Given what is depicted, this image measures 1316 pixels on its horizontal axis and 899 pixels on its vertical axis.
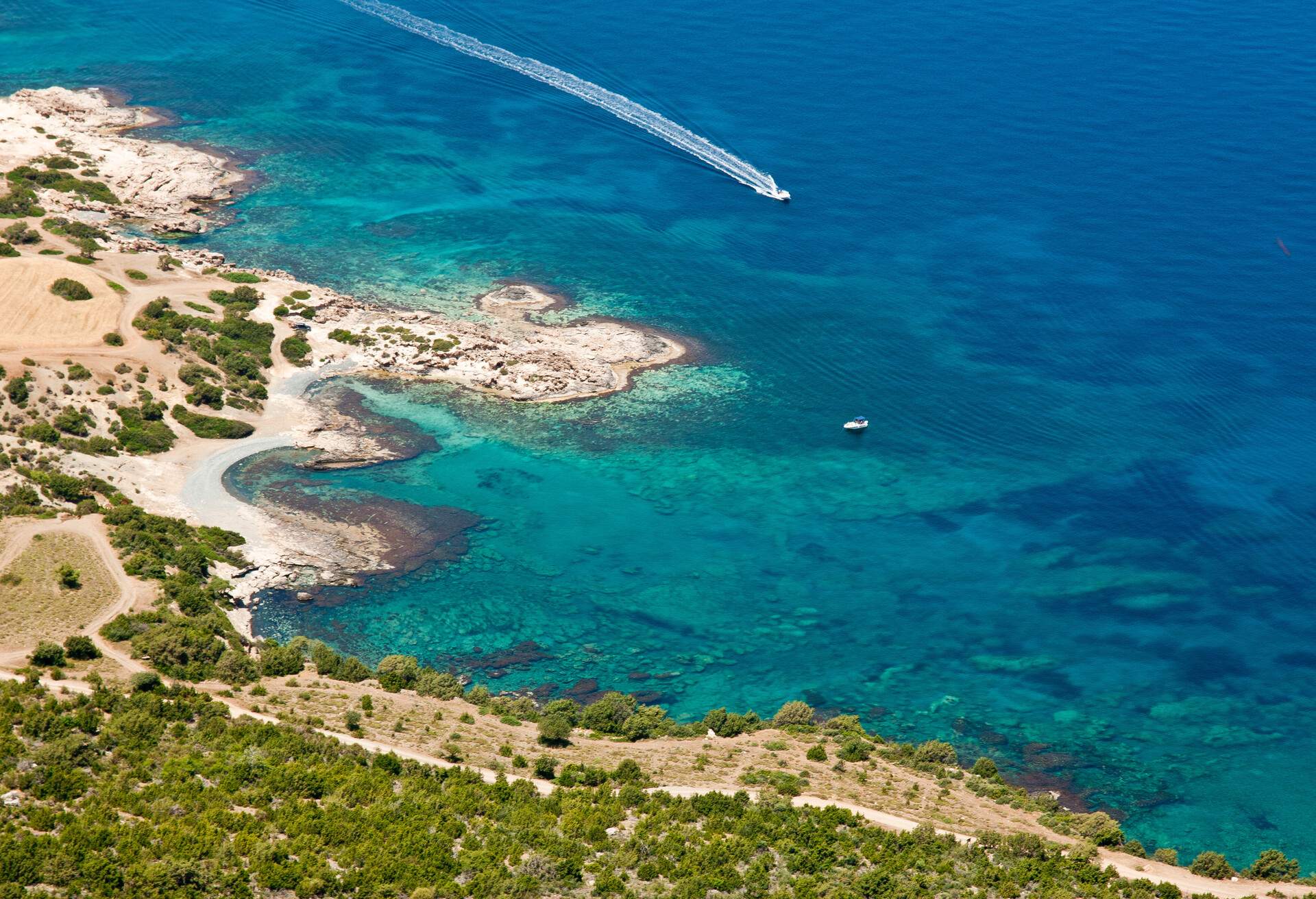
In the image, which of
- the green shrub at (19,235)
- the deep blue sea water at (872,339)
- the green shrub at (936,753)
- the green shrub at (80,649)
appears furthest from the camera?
the green shrub at (19,235)

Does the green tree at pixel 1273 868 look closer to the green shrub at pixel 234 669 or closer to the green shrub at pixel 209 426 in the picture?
the green shrub at pixel 234 669

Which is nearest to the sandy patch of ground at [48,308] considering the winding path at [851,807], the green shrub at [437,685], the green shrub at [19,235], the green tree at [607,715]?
the green shrub at [19,235]

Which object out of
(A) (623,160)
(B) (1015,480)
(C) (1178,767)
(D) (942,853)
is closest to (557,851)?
(D) (942,853)

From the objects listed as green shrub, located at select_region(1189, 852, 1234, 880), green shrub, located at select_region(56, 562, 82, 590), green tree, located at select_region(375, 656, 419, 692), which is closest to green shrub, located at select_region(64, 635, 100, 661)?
green shrub, located at select_region(56, 562, 82, 590)

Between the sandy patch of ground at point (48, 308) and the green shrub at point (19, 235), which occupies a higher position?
the green shrub at point (19, 235)

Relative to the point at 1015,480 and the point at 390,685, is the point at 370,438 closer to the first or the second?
the point at 390,685

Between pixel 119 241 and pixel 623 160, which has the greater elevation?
pixel 623 160
